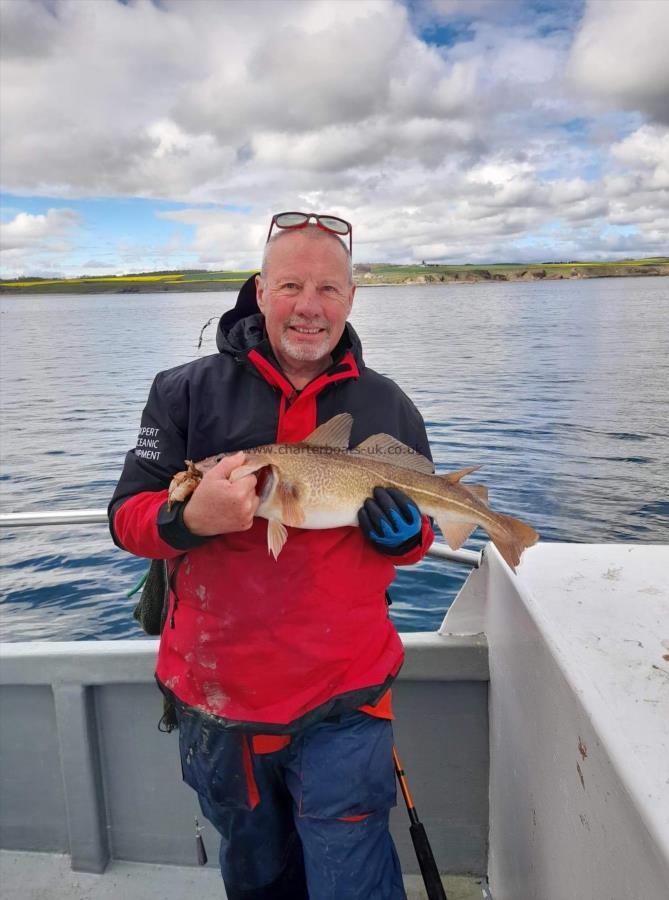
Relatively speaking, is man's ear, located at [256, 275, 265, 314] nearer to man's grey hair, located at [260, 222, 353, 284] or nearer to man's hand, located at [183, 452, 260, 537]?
man's grey hair, located at [260, 222, 353, 284]

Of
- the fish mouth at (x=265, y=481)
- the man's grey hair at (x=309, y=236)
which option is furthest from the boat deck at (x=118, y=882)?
the man's grey hair at (x=309, y=236)

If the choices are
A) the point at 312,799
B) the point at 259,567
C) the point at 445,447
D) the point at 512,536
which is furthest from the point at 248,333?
the point at 445,447

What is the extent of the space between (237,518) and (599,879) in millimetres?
1580

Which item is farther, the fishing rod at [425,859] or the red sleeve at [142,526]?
Answer: the fishing rod at [425,859]

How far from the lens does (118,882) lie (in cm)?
395

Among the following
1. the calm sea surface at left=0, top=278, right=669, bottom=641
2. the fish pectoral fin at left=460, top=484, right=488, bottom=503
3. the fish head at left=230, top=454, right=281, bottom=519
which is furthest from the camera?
the calm sea surface at left=0, top=278, right=669, bottom=641

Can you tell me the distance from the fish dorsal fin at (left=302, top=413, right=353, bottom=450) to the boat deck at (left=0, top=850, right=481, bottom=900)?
8.97 feet

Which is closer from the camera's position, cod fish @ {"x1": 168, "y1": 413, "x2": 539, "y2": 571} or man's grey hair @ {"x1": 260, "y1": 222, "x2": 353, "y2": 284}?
cod fish @ {"x1": 168, "y1": 413, "x2": 539, "y2": 571}

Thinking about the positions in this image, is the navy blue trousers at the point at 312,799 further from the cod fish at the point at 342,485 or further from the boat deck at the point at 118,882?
the boat deck at the point at 118,882

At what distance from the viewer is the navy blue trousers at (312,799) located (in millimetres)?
2609

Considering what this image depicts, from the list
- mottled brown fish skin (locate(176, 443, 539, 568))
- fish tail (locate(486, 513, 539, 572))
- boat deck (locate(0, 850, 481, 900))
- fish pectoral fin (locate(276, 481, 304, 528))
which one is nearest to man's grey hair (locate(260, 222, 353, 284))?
mottled brown fish skin (locate(176, 443, 539, 568))

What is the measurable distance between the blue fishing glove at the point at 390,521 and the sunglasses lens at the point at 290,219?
1.25 metres

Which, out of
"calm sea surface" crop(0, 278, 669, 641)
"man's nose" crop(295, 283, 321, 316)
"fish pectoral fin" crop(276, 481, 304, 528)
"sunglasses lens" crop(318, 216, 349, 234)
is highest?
"sunglasses lens" crop(318, 216, 349, 234)

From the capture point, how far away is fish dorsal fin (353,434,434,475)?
9.61 ft
